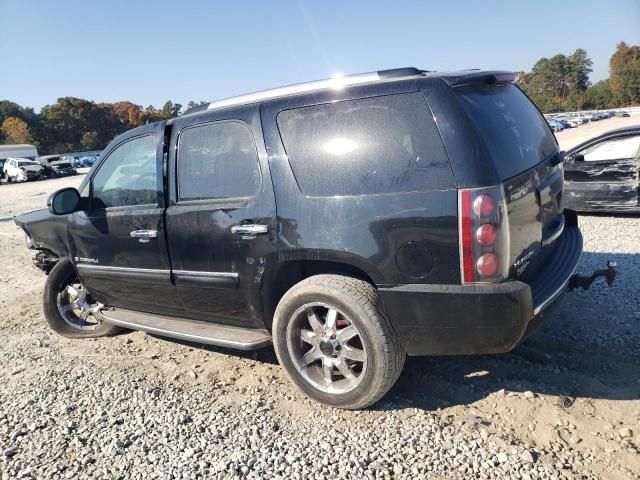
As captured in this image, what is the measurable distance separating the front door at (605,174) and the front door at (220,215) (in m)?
6.44

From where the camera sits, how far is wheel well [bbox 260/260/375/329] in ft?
9.76

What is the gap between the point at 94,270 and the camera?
4180 mm

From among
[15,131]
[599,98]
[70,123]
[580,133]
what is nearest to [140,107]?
[70,123]

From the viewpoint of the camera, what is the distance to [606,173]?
7379 mm

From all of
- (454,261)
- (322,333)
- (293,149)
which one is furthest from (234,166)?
(454,261)

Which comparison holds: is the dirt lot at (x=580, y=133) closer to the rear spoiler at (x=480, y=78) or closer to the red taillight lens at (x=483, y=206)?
the rear spoiler at (x=480, y=78)

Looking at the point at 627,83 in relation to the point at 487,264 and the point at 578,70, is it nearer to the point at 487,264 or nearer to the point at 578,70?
the point at 578,70

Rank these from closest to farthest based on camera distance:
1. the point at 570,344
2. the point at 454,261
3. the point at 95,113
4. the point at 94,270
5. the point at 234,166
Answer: the point at 454,261 < the point at 234,166 < the point at 570,344 < the point at 94,270 < the point at 95,113

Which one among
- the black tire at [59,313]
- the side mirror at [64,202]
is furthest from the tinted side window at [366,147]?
the black tire at [59,313]

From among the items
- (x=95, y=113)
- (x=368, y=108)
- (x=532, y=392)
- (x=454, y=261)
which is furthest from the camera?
(x=95, y=113)

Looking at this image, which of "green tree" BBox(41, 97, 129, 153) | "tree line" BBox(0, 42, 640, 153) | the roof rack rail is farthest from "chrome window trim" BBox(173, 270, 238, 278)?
"green tree" BBox(41, 97, 129, 153)

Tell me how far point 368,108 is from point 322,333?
1.41 m

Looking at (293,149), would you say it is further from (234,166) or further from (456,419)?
(456,419)

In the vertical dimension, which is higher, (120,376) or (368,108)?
(368,108)
